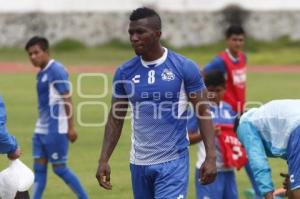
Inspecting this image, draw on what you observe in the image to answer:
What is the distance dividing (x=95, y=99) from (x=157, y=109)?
1544 cm

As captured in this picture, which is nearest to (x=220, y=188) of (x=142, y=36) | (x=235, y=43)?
(x=142, y=36)

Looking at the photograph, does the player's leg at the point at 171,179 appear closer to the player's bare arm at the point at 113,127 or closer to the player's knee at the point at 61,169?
the player's bare arm at the point at 113,127

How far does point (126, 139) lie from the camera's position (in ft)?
50.9

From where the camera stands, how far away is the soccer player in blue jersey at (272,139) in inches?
237

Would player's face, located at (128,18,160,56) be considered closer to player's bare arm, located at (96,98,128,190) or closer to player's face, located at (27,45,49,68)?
player's bare arm, located at (96,98,128,190)

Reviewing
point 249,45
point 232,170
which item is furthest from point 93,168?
point 249,45

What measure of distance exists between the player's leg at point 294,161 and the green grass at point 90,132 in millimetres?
4602

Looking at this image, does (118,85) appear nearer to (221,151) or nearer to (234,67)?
(221,151)

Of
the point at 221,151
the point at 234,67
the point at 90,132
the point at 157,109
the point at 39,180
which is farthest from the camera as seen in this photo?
the point at 90,132

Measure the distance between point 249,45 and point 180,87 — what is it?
33.6 meters

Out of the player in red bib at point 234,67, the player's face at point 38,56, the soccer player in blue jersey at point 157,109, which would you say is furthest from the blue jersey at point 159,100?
the player in red bib at point 234,67

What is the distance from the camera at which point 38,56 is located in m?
10.7

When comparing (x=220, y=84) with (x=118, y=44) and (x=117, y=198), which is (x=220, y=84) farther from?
(x=118, y=44)

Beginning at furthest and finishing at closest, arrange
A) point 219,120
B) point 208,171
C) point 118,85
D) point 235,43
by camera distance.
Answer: point 235,43 < point 219,120 < point 118,85 < point 208,171
